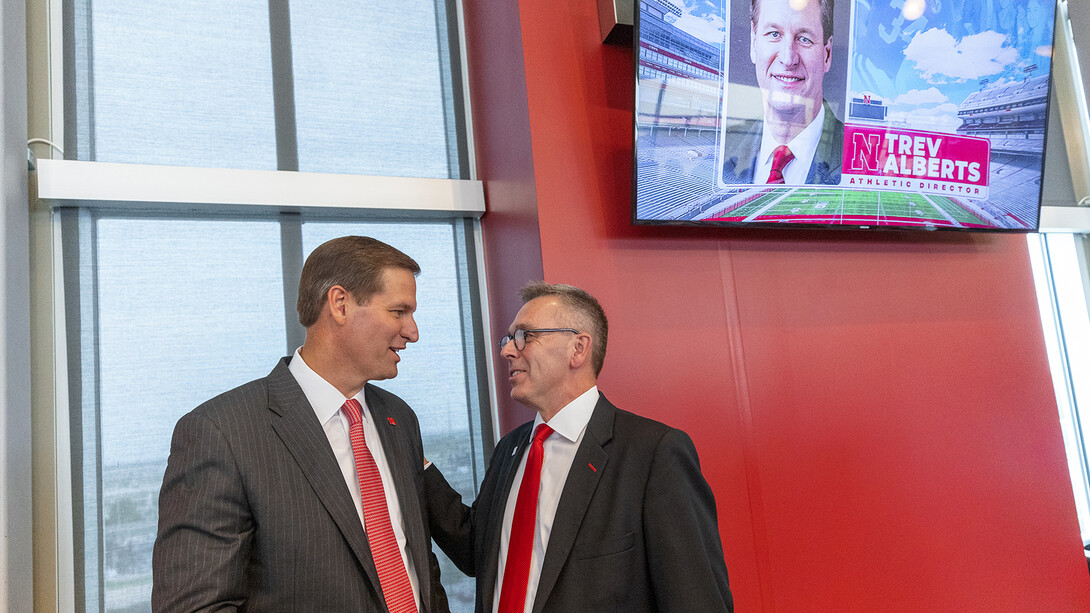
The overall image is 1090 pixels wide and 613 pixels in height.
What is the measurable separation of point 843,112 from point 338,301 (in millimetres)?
2245

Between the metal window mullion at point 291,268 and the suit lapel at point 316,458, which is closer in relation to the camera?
the suit lapel at point 316,458

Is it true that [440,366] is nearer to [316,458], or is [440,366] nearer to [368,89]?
[368,89]

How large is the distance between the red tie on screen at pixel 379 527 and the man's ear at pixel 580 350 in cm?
61

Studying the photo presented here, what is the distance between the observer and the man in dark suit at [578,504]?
1.91m

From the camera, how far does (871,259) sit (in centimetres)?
347

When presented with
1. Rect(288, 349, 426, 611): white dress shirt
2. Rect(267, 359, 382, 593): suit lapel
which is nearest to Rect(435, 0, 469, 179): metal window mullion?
Rect(288, 349, 426, 611): white dress shirt

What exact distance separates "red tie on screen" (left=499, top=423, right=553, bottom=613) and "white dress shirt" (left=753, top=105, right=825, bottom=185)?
1.57 metres

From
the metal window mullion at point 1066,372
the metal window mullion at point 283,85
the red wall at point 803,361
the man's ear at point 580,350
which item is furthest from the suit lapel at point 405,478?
the metal window mullion at point 1066,372

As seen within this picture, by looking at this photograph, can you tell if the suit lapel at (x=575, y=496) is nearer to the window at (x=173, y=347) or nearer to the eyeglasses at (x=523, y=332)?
the eyeglasses at (x=523, y=332)

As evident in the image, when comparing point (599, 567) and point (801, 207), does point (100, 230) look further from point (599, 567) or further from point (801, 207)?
point (801, 207)

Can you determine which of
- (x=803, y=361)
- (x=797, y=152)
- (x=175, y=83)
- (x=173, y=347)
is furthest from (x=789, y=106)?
(x=173, y=347)

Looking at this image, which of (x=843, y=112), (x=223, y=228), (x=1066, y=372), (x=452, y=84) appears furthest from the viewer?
(x=1066, y=372)

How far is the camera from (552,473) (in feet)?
7.04

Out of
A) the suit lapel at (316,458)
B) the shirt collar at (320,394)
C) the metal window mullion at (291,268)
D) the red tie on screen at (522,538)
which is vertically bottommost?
the red tie on screen at (522,538)
